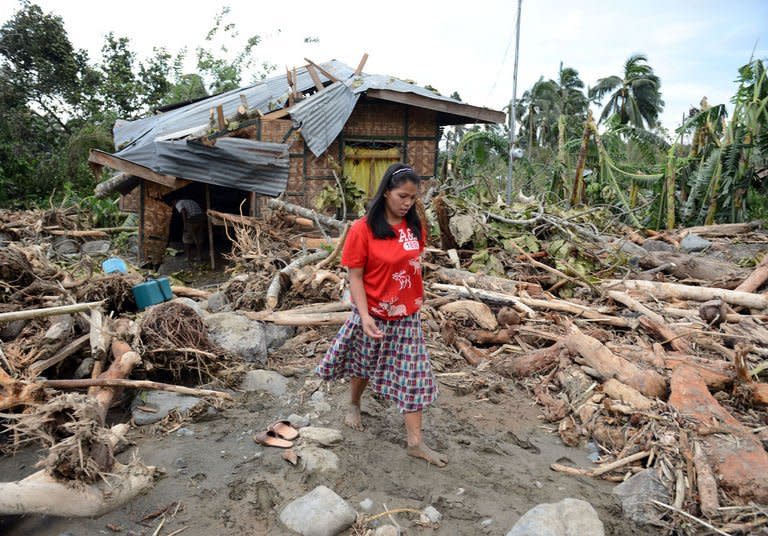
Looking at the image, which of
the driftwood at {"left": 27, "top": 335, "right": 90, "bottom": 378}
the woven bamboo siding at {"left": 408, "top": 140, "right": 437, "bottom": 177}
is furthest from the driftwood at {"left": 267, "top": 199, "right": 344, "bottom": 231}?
the driftwood at {"left": 27, "top": 335, "right": 90, "bottom": 378}

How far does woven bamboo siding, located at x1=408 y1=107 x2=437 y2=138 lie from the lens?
11445 millimetres

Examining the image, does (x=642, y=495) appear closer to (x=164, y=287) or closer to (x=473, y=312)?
(x=473, y=312)

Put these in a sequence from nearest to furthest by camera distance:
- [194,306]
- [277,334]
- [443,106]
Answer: [277,334], [194,306], [443,106]

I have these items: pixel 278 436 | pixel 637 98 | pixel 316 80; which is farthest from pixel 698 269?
pixel 637 98

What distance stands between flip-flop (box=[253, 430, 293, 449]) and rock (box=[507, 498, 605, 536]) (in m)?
1.38

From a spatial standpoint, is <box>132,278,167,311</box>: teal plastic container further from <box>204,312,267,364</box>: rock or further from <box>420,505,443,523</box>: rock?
<box>420,505,443,523</box>: rock

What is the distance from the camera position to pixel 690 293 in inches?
228

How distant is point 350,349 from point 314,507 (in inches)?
36.2

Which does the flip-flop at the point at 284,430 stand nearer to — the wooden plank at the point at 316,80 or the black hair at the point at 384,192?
the black hair at the point at 384,192

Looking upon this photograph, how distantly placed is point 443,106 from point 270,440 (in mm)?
9178

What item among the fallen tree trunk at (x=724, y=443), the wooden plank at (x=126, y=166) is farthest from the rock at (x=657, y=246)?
the wooden plank at (x=126, y=166)

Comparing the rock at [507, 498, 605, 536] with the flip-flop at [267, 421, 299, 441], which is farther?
the flip-flop at [267, 421, 299, 441]

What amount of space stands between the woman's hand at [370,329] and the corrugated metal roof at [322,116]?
26.3 feet

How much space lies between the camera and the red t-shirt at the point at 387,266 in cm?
273
